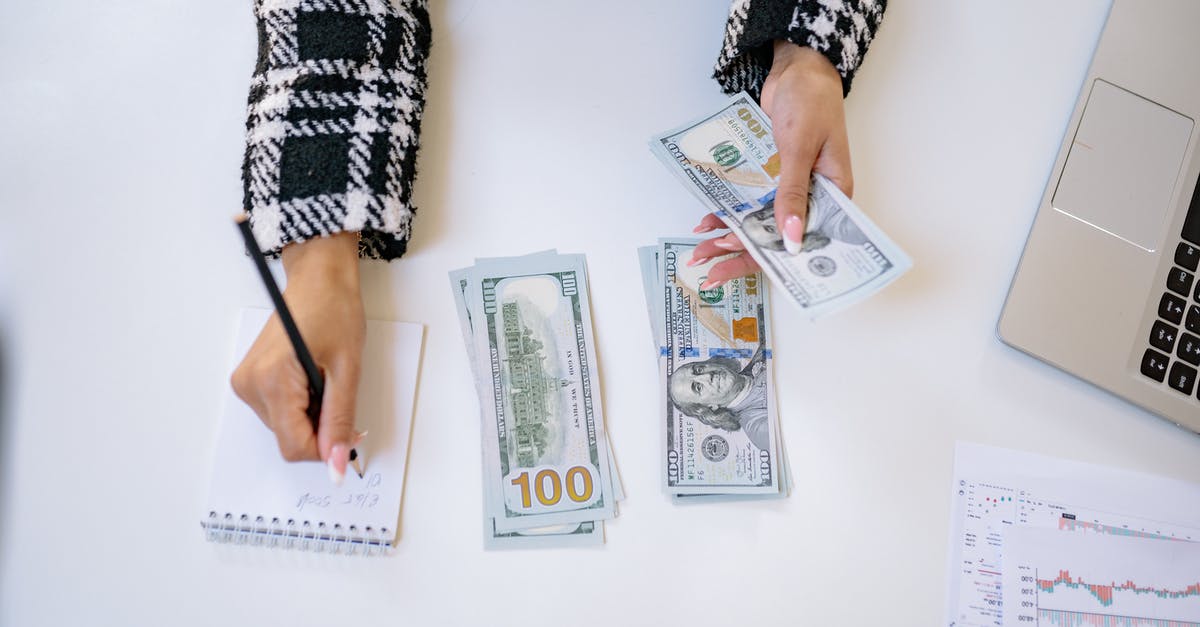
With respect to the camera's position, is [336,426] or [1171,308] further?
[1171,308]

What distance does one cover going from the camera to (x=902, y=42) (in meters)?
0.96

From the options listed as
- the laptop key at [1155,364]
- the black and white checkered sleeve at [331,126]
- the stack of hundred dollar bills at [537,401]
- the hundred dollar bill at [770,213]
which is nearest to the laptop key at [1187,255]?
the laptop key at [1155,364]

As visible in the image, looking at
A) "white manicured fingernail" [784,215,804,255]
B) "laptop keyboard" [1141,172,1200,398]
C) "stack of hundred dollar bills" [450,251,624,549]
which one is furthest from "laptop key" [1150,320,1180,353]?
"stack of hundred dollar bills" [450,251,624,549]

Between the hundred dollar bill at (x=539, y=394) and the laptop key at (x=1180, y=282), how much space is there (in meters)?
0.66

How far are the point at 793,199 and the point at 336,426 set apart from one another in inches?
20.3

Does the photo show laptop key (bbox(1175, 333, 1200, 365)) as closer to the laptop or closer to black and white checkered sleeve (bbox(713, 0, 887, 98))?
the laptop

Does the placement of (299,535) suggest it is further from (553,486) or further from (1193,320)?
(1193,320)

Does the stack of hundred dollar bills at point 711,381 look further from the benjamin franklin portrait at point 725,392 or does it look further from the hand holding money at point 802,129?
the hand holding money at point 802,129

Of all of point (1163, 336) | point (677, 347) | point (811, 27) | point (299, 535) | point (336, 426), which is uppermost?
point (811, 27)

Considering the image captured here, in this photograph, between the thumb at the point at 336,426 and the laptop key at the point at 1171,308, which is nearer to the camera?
the thumb at the point at 336,426

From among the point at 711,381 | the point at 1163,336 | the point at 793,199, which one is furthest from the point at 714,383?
the point at 1163,336

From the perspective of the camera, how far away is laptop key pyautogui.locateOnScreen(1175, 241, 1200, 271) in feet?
2.74

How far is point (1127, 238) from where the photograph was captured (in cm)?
84

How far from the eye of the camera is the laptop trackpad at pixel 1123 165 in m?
0.85
